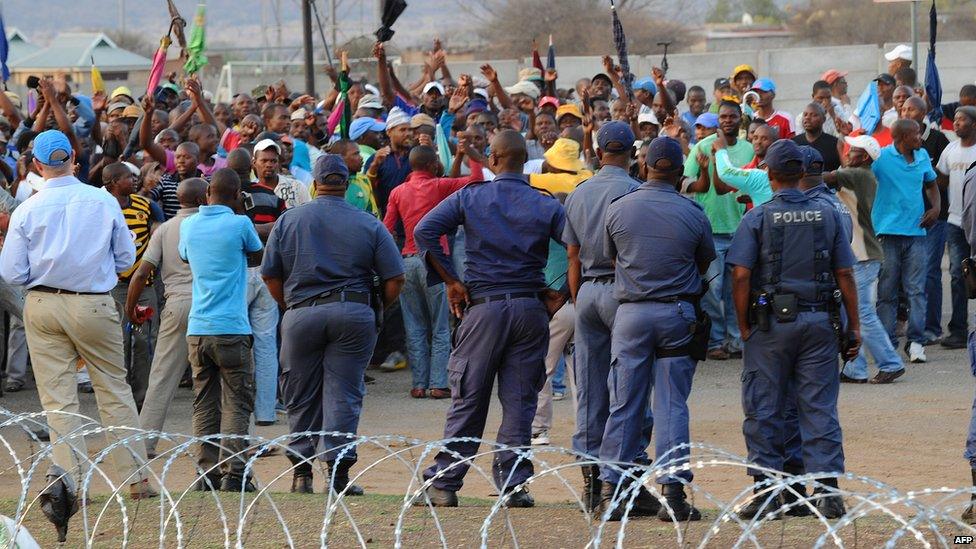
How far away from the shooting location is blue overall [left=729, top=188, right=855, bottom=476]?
7953mm

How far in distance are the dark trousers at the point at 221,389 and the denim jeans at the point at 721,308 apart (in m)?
5.39

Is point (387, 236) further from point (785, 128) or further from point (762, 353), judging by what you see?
point (785, 128)

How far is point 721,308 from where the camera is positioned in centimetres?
1364

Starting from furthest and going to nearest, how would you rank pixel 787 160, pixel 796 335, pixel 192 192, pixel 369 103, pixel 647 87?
pixel 647 87, pixel 369 103, pixel 192 192, pixel 787 160, pixel 796 335

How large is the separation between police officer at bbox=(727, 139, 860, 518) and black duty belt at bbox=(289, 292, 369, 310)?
209 cm

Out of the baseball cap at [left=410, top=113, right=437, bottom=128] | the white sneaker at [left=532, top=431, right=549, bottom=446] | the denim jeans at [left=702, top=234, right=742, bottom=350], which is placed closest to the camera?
the white sneaker at [left=532, top=431, right=549, bottom=446]

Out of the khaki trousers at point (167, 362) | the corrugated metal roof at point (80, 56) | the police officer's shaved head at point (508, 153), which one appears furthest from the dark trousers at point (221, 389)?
the corrugated metal roof at point (80, 56)

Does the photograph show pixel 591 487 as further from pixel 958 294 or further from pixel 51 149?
pixel 958 294

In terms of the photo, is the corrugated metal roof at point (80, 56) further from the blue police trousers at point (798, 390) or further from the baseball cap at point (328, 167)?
the blue police trousers at point (798, 390)

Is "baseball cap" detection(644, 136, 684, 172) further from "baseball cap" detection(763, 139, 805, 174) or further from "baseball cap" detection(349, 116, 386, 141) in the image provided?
"baseball cap" detection(349, 116, 386, 141)

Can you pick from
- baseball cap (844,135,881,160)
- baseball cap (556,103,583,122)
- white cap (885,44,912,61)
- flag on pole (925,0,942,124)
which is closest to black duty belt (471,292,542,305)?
baseball cap (844,135,881,160)

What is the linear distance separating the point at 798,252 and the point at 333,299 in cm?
256

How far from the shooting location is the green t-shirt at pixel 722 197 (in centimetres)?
1302

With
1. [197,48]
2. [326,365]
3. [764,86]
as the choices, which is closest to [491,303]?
[326,365]
